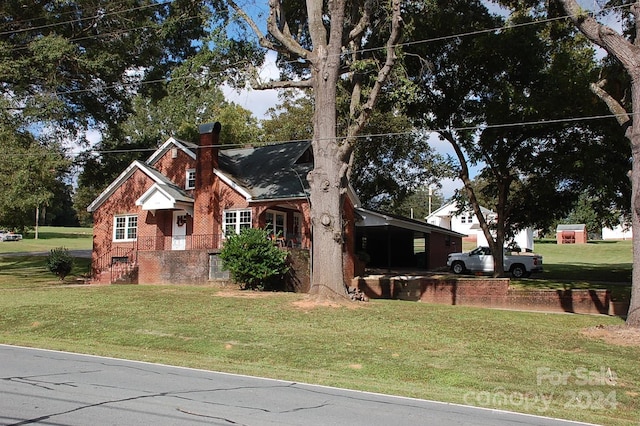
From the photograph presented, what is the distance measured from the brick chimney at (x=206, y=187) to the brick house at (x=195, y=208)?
0.05 meters

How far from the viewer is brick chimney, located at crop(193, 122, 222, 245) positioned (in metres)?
28.8

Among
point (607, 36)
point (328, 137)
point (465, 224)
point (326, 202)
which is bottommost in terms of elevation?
point (326, 202)

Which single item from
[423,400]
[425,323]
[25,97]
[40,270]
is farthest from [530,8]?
[40,270]

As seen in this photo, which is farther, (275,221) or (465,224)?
(465,224)

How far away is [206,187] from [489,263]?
689 inches

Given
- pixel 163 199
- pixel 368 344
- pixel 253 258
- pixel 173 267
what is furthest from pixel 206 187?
pixel 368 344

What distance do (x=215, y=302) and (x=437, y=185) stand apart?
26498mm

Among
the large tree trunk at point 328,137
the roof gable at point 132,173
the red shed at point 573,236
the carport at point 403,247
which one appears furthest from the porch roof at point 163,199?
the red shed at point 573,236

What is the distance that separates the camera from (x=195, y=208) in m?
29.2

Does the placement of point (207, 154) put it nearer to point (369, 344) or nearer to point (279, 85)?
point (279, 85)

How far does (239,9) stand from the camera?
2095 cm

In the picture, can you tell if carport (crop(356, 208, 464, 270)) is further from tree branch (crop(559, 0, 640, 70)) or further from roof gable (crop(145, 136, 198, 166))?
tree branch (crop(559, 0, 640, 70))

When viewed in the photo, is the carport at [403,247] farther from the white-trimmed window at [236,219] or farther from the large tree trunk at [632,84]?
the large tree trunk at [632,84]

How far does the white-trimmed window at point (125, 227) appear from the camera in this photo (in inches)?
1227
